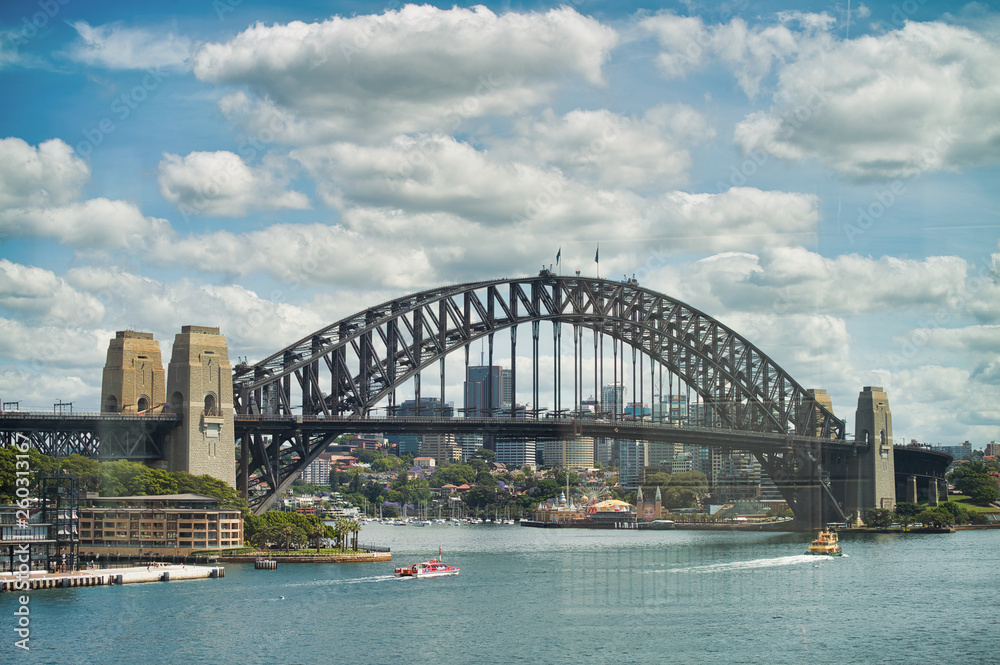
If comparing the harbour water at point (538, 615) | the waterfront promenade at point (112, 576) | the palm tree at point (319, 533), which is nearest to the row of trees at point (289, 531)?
the palm tree at point (319, 533)

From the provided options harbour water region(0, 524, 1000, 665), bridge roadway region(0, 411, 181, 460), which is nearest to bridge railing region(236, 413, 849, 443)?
bridge roadway region(0, 411, 181, 460)

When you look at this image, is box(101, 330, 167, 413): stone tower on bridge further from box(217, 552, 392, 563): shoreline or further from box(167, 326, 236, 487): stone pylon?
box(217, 552, 392, 563): shoreline

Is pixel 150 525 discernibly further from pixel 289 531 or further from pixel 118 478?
pixel 289 531

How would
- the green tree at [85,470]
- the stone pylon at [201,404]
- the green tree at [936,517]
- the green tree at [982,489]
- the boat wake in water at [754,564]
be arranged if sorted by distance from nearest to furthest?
the green tree at [85,470] → the boat wake in water at [754,564] → the stone pylon at [201,404] → the green tree at [936,517] → the green tree at [982,489]

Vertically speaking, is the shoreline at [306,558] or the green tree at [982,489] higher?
the green tree at [982,489]

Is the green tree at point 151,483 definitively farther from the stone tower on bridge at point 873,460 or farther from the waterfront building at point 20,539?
the stone tower on bridge at point 873,460

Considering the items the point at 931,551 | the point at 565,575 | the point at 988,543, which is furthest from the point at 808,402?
the point at 565,575
